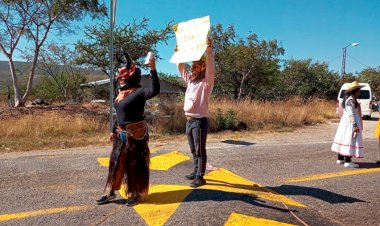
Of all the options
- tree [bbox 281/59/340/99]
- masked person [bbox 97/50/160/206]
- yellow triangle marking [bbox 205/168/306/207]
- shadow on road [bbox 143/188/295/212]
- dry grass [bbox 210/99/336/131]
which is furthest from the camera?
tree [bbox 281/59/340/99]

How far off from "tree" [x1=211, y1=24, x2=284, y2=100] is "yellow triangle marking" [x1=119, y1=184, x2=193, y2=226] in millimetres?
19282

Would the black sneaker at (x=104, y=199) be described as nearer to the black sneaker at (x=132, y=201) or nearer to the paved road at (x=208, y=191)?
the paved road at (x=208, y=191)

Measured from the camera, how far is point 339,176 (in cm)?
634

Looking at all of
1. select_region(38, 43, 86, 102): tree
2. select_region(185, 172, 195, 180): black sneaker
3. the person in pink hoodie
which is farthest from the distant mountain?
the person in pink hoodie

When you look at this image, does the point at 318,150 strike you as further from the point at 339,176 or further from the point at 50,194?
the point at 50,194

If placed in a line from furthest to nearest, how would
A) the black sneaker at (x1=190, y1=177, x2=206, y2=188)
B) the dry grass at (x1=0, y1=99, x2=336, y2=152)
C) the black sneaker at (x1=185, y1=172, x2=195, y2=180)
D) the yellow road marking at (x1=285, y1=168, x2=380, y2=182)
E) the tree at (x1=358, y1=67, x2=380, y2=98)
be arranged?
the tree at (x1=358, y1=67, x2=380, y2=98) → the dry grass at (x1=0, y1=99, x2=336, y2=152) → the yellow road marking at (x1=285, y1=168, x2=380, y2=182) → the black sneaker at (x1=185, y1=172, x2=195, y2=180) → the black sneaker at (x1=190, y1=177, x2=206, y2=188)

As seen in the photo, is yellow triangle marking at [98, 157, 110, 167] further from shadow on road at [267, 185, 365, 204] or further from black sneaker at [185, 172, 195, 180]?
shadow on road at [267, 185, 365, 204]

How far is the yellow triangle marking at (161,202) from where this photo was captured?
415 centimetres

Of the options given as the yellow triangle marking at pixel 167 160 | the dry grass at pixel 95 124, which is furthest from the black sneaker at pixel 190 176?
the dry grass at pixel 95 124

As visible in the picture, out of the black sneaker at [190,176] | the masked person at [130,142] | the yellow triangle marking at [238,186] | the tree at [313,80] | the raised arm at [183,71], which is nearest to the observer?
the masked person at [130,142]

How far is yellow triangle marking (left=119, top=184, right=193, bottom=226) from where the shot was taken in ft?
13.6

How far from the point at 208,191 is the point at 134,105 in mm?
1666

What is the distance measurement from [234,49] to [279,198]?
20418 millimetres

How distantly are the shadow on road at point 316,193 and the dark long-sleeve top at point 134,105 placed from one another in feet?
7.95
